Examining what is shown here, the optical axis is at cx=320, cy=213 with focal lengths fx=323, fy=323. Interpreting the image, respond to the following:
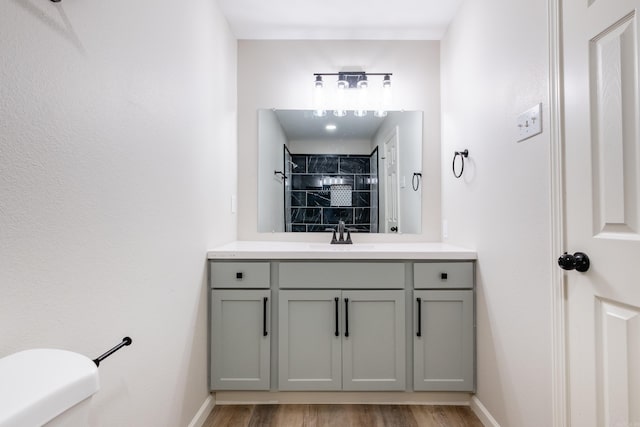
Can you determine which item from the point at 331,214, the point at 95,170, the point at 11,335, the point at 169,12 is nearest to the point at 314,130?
the point at 331,214

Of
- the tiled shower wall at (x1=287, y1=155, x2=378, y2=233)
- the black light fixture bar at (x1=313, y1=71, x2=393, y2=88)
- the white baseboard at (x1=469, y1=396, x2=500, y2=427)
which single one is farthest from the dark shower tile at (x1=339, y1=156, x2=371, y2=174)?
the white baseboard at (x1=469, y1=396, x2=500, y2=427)

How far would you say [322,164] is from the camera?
240 centimetres

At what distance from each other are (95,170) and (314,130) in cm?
168

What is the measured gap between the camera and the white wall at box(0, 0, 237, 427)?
0.71 m

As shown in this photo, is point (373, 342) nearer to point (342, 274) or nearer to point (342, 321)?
point (342, 321)

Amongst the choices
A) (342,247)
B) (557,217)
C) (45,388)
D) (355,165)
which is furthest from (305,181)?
(45,388)

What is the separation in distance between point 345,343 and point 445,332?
22.1 inches

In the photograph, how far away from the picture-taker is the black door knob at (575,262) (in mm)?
1028

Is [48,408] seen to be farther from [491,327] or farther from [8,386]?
[491,327]

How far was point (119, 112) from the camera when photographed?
3.32 feet

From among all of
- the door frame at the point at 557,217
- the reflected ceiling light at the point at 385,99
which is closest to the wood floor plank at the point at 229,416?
the door frame at the point at 557,217

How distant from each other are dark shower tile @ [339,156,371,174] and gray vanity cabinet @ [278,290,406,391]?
3.12ft

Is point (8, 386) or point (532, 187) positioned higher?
point (532, 187)

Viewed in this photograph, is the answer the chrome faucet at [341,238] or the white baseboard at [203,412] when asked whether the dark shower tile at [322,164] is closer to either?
the chrome faucet at [341,238]
